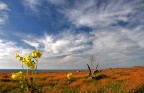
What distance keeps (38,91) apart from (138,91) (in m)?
8.58

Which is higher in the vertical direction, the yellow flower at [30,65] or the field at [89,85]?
the yellow flower at [30,65]

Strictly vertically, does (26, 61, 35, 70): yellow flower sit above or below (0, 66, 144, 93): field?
above

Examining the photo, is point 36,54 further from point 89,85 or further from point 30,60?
point 89,85

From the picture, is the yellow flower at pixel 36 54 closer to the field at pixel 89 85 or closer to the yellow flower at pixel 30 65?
the yellow flower at pixel 30 65

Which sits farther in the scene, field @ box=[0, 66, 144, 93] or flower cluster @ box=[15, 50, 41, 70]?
field @ box=[0, 66, 144, 93]

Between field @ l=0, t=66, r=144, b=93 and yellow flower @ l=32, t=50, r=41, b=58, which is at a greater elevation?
yellow flower @ l=32, t=50, r=41, b=58

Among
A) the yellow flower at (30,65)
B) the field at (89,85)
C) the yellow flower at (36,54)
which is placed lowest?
the field at (89,85)

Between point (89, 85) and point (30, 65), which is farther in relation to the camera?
point (89, 85)

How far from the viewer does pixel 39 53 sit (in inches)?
263

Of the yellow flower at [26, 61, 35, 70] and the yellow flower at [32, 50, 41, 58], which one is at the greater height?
the yellow flower at [32, 50, 41, 58]

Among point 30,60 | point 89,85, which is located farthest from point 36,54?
point 89,85

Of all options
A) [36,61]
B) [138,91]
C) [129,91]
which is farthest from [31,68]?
[138,91]

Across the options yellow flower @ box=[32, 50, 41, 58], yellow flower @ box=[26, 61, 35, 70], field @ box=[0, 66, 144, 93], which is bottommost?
field @ box=[0, 66, 144, 93]

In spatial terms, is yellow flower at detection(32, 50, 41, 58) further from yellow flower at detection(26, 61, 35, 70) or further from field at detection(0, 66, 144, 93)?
field at detection(0, 66, 144, 93)
